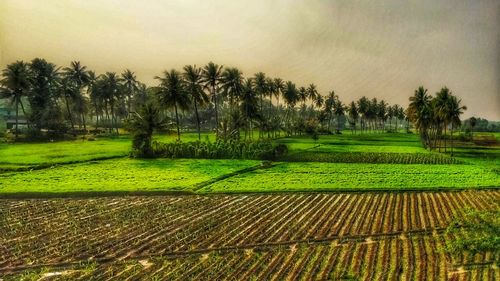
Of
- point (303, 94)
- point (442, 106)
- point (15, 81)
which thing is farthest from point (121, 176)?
point (303, 94)

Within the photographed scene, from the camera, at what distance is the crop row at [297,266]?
1299 cm

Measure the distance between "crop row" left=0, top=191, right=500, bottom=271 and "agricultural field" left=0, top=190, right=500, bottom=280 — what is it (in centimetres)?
4

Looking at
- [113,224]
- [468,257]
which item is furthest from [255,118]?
[468,257]

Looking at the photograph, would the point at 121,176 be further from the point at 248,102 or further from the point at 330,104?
the point at 330,104

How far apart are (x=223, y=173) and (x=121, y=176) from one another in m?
7.71

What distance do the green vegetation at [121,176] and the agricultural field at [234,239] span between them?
2.27 m

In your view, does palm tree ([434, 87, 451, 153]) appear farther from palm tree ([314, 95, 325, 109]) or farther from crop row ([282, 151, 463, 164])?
palm tree ([314, 95, 325, 109])

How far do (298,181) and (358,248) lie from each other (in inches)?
603

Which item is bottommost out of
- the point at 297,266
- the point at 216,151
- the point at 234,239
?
the point at 297,266

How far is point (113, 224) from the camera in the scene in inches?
750

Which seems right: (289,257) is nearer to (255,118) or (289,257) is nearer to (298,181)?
(298,181)

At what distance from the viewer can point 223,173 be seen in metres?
34.3

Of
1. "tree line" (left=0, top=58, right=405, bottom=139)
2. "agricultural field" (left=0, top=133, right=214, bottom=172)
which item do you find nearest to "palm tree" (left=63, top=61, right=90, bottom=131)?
"tree line" (left=0, top=58, right=405, bottom=139)

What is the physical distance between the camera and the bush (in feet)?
149
